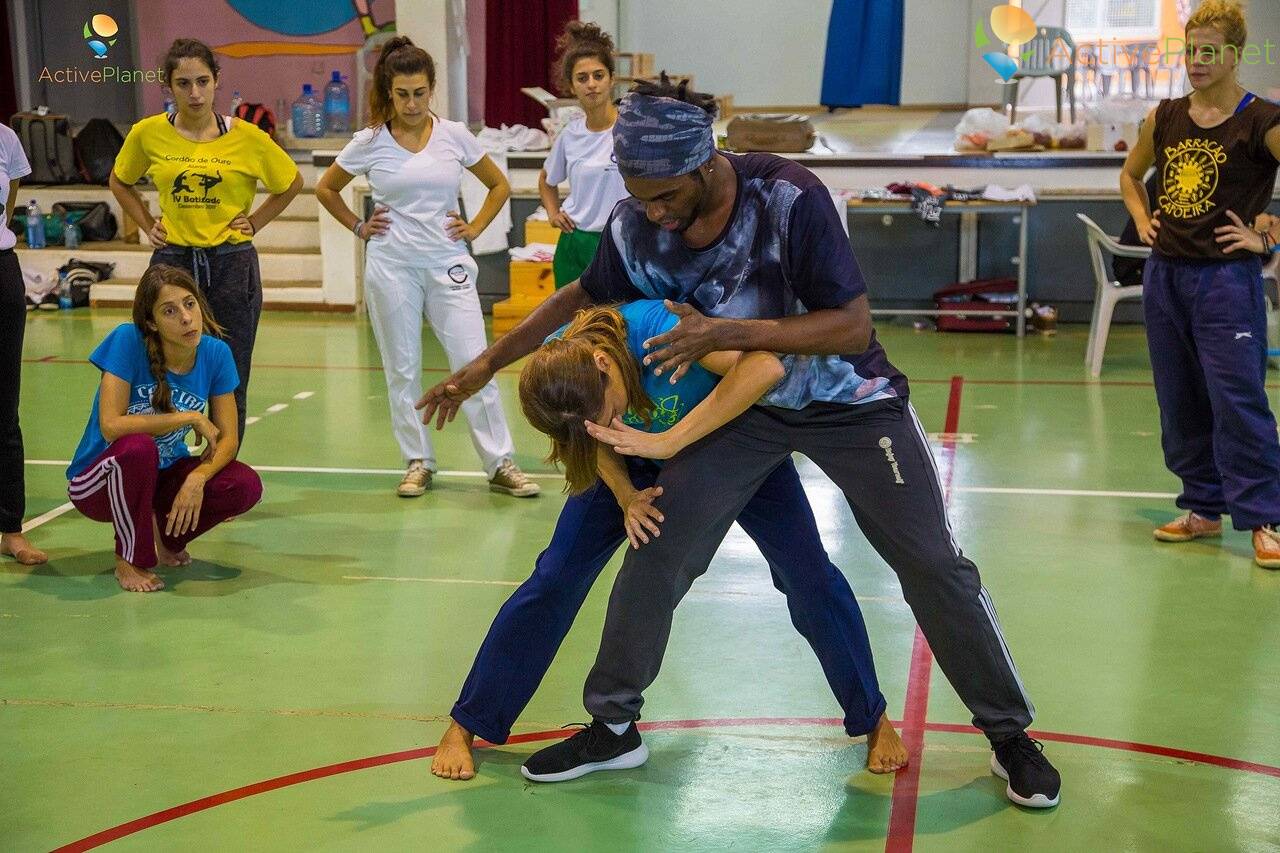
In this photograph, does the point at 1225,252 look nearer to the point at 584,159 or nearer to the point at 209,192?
the point at 584,159

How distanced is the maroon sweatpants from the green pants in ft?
7.06

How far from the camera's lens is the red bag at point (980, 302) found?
425 inches

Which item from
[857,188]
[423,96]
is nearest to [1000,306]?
[857,188]

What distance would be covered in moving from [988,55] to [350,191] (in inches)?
219

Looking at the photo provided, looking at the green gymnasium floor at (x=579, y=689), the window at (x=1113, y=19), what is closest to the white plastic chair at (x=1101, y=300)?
the green gymnasium floor at (x=579, y=689)

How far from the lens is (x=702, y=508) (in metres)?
3.05

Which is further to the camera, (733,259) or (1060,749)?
(1060,749)

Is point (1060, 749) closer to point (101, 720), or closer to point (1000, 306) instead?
point (101, 720)

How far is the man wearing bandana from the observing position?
2.86m

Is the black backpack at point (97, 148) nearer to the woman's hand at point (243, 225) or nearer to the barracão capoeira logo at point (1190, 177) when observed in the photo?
the woman's hand at point (243, 225)

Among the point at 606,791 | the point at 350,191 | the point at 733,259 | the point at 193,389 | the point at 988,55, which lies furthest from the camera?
the point at 988,55

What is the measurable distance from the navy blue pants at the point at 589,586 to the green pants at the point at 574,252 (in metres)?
3.45

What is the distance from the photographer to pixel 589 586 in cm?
339

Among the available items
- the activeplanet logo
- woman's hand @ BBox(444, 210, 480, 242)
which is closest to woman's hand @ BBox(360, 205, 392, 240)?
woman's hand @ BBox(444, 210, 480, 242)
